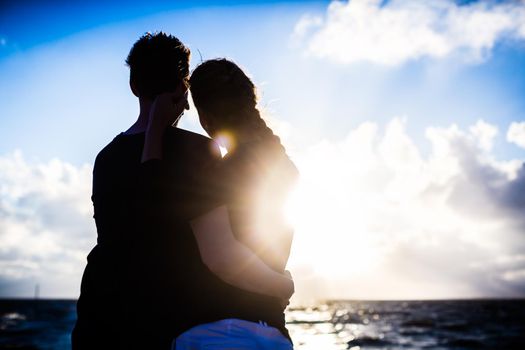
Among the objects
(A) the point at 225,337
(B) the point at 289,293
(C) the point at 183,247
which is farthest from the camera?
(B) the point at 289,293

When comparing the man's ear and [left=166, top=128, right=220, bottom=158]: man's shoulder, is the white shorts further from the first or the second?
the man's ear

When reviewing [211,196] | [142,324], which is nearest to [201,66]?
[211,196]

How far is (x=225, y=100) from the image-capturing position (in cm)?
184

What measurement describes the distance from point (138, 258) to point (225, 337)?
44 cm

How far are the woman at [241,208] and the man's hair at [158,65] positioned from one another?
0.26 feet

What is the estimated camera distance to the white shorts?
142 centimetres

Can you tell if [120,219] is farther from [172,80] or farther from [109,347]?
[172,80]

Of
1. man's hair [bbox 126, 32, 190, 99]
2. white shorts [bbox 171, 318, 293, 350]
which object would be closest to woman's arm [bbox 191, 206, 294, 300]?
white shorts [bbox 171, 318, 293, 350]

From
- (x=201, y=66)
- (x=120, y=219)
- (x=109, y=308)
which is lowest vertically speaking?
(x=109, y=308)

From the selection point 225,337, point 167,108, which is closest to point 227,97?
point 167,108

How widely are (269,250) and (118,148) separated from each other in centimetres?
76

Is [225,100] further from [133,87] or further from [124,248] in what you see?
[124,248]

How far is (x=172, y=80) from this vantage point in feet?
6.00

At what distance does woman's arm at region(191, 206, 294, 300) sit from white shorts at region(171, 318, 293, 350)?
0.44 feet
